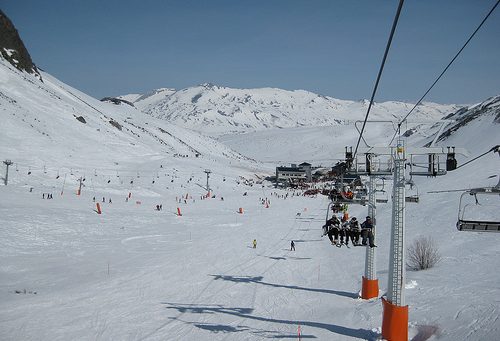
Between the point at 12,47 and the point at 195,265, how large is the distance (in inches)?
3474

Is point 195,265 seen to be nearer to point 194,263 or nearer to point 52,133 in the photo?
point 194,263

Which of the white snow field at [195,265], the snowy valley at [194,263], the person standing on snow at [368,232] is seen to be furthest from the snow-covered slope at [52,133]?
the person standing on snow at [368,232]

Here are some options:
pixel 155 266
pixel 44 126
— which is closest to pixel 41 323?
pixel 155 266

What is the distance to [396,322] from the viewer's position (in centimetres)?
1230

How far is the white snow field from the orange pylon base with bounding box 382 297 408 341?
1.48 metres

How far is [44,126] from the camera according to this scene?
65.6 metres

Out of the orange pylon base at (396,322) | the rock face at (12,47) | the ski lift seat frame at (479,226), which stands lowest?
the orange pylon base at (396,322)

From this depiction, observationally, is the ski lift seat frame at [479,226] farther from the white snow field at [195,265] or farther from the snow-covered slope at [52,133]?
the snow-covered slope at [52,133]

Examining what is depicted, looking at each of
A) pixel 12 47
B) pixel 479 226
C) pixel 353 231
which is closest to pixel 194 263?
pixel 353 231

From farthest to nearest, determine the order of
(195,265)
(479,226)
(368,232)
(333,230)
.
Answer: (195,265)
(333,230)
(368,232)
(479,226)

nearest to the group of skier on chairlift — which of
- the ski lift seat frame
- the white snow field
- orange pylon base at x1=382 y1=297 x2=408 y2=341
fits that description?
orange pylon base at x1=382 y1=297 x2=408 y2=341

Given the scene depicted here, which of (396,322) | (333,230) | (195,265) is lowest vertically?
(195,265)

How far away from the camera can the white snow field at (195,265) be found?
1517 centimetres

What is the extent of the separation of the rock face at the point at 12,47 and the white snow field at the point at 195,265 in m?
39.6
